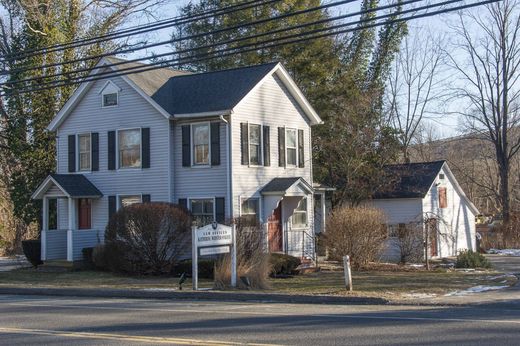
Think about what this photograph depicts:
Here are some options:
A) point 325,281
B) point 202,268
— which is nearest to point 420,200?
point 325,281

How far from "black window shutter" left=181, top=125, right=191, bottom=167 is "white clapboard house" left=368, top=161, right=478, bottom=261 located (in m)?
11.6

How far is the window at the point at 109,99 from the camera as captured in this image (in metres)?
29.7

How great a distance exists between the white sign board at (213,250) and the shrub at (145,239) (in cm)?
544

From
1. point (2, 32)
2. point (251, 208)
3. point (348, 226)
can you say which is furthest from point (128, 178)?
point (2, 32)

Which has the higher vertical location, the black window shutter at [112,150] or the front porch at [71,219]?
the black window shutter at [112,150]

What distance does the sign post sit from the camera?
1912cm

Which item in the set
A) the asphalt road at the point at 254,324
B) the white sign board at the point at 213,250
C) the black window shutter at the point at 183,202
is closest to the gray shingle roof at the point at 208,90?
the black window shutter at the point at 183,202

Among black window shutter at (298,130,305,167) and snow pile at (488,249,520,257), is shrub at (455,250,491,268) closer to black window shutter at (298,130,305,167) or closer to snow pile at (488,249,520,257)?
black window shutter at (298,130,305,167)

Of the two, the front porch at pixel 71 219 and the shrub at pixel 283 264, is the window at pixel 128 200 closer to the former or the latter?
the front porch at pixel 71 219

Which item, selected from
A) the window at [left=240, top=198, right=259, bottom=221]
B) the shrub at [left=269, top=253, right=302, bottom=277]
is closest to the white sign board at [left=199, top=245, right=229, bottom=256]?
the shrub at [left=269, top=253, right=302, bottom=277]

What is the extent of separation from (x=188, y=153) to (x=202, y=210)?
7.52 ft

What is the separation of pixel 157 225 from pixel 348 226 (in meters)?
6.69

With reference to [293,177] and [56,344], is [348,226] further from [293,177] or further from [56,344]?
[56,344]

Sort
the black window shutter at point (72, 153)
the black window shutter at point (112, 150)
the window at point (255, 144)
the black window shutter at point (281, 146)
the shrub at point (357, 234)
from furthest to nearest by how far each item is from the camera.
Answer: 1. the black window shutter at point (72, 153)
2. the black window shutter at point (281, 146)
3. the black window shutter at point (112, 150)
4. the window at point (255, 144)
5. the shrub at point (357, 234)
